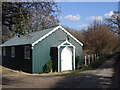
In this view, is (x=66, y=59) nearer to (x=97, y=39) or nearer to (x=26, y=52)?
(x=26, y=52)

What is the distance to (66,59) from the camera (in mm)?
19672

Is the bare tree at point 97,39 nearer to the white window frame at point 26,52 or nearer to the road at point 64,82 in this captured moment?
the white window frame at point 26,52

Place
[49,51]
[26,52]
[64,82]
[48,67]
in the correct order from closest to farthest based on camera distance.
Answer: [64,82]
[48,67]
[49,51]
[26,52]

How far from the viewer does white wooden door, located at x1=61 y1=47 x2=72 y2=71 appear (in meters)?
19.3

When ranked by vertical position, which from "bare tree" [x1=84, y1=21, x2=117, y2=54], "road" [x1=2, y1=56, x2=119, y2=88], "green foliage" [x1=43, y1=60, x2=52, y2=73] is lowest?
"road" [x1=2, y1=56, x2=119, y2=88]

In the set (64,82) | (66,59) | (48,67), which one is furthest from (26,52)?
(64,82)

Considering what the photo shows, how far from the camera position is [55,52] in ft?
62.0

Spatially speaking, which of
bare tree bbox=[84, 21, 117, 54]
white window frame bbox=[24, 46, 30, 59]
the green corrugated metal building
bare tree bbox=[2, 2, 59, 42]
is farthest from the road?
bare tree bbox=[84, 21, 117, 54]

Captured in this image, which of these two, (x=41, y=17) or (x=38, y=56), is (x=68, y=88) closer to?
(x=41, y=17)

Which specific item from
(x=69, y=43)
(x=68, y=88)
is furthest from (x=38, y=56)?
(x=68, y=88)

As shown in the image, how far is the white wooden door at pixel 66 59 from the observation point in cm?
1927

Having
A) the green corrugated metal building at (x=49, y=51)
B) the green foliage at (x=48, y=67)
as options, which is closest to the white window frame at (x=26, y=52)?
the green corrugated metal building at (x=49, y=51)

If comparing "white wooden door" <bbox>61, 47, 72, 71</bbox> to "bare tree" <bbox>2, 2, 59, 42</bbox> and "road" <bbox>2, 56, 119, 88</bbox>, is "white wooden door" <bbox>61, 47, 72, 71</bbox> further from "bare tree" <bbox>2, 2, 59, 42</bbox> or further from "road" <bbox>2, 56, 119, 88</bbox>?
"bare tree" <bbox>2, 2, 59, 42</bbox>

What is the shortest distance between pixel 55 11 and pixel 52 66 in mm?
9009
